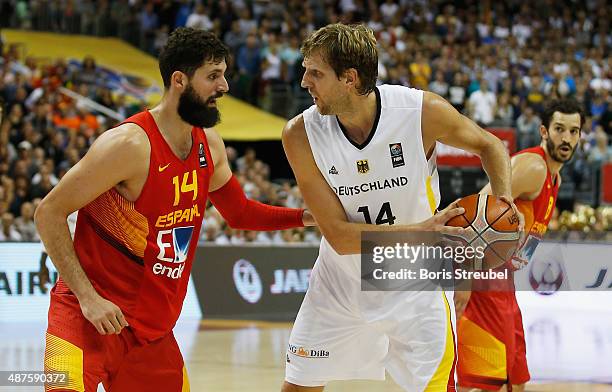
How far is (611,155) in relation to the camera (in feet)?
61.9

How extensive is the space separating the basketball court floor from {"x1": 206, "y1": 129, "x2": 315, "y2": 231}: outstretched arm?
333cm

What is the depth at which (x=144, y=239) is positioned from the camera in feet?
15.1

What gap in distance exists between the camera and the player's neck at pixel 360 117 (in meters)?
4.90

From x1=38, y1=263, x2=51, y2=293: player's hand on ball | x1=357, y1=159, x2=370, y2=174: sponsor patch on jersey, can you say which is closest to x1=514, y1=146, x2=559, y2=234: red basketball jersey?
x1=357, y1=159, x2=370, y2=174: sponsor patch on jersey

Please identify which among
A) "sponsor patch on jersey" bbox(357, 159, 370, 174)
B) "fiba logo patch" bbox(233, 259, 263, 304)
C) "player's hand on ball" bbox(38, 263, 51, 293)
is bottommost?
"fiba logo patch" bbox(233, 259, 263, 304)

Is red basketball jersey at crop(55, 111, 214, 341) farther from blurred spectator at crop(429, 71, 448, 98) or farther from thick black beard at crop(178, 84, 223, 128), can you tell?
blurred spectator at crop(429, 71, 448, 98)

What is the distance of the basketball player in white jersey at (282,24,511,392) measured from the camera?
483 cm

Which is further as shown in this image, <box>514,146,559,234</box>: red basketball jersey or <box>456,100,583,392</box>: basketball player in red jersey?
<box>514,146,559,234</box>: red basketball jersey

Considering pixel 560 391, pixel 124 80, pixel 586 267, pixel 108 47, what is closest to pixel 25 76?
pixel 124 80

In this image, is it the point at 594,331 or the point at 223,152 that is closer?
the point at 223,152

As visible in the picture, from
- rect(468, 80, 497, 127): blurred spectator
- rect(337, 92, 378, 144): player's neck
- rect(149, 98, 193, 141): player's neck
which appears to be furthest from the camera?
rect(468, 80, 497, 127): blurred spectator

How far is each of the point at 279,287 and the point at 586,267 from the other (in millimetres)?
4207

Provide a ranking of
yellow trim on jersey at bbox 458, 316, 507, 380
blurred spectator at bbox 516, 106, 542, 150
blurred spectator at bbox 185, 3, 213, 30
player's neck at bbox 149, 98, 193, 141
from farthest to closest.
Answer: blurred spectator at bbox 185, 3, 213, 30 < blurred spectator at bbox 516, 106, 542, 150 < yellow trim on jersey at bbox 458, 316, 507, 380 < player's neck at bbox 149, 98, 193, 141

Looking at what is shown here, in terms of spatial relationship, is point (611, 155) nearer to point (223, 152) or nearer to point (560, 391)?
point (560, 391)
